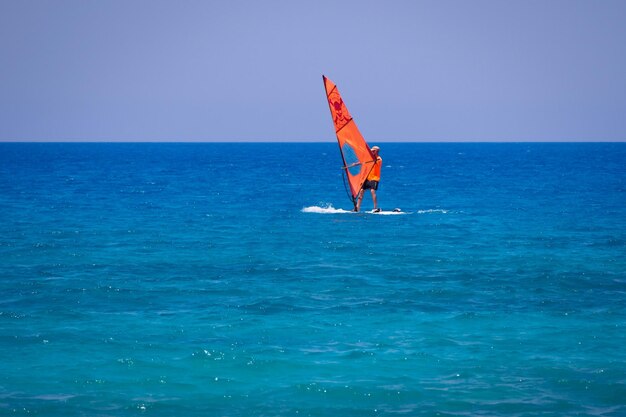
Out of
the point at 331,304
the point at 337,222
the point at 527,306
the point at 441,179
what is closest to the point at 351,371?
the point at 331,304

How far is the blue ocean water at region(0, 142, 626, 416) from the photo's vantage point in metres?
13.7

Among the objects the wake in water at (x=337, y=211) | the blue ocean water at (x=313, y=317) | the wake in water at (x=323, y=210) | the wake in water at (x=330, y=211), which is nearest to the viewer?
the blue ocean water at (x=313, y=317)

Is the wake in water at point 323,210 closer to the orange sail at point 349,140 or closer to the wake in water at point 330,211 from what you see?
the wake in water at point 330,211

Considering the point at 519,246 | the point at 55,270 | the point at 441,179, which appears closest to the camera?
the point at 55,270

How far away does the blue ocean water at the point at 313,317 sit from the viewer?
13664mm

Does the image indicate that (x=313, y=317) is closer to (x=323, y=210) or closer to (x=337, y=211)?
(x=337, y=211)

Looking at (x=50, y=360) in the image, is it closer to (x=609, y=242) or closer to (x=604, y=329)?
(x=604, y=329)

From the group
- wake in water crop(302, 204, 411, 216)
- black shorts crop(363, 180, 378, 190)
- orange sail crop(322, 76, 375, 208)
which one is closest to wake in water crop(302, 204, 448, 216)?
wake in water crop(302, 204, 411, 216)

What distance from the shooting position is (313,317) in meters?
18.5

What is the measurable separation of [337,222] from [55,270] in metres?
14.9

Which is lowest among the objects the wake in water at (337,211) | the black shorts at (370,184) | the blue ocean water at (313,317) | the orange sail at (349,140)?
the blue ocean water at (313,317)

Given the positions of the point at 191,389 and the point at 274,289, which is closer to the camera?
the point at 191,389

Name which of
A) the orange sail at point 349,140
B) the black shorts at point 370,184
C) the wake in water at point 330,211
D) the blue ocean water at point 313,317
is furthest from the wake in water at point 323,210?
the orange sail at point 349,140

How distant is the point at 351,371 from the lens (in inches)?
583
